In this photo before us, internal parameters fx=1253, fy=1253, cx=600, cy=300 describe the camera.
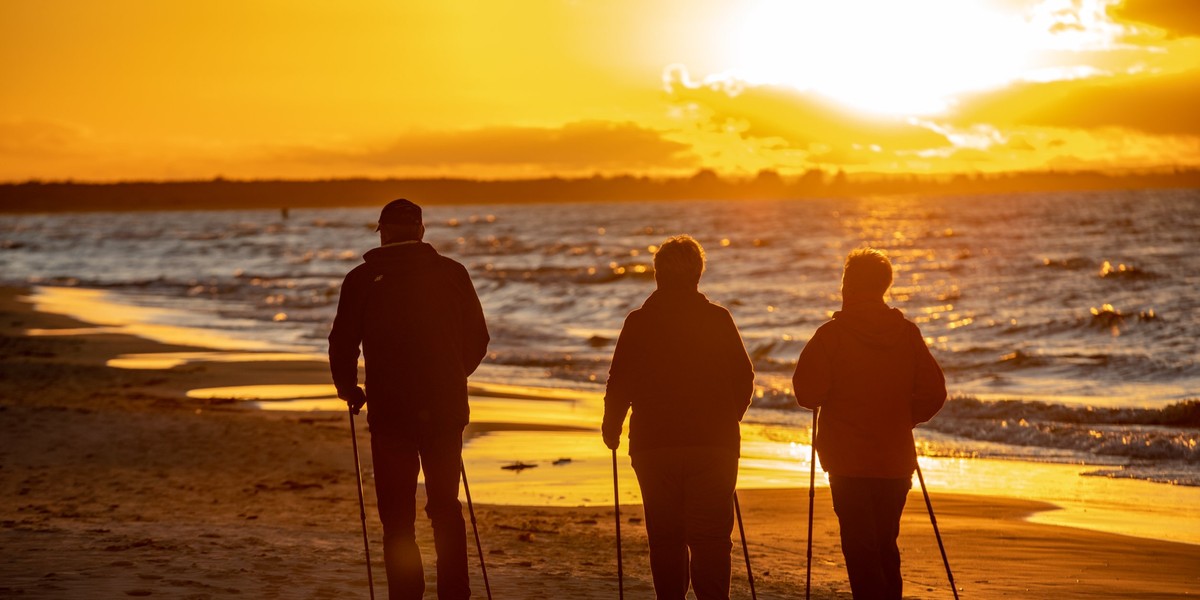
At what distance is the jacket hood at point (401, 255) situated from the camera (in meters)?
5.63

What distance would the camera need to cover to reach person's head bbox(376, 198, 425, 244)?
5668 millimetres

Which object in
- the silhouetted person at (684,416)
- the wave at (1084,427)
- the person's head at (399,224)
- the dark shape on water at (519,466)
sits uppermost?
the person's head at (399,224)

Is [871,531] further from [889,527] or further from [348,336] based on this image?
[348,336]

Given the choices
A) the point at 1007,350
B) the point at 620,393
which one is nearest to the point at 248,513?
the point at 620,393

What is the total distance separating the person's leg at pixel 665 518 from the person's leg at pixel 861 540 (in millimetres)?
698

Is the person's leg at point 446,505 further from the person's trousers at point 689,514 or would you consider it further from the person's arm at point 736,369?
the person's arm at point 736,369

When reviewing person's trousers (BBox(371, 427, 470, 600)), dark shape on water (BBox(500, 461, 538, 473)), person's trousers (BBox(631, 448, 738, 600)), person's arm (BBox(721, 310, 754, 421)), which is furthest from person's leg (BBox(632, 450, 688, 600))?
dark shape on water (BBox(500, 461, 538, 473))

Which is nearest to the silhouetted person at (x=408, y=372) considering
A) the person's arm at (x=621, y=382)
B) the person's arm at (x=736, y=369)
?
the person's arm at (x=621, y=382)

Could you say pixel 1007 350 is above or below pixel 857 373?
below

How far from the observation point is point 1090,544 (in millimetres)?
8562

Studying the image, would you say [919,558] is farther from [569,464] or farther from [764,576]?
[569,464]

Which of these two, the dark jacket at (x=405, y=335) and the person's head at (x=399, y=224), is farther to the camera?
the person's head at (x=399, y=224)

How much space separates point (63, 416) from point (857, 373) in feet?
33.0

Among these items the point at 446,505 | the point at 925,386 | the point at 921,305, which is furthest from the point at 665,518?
the point at 921,305
